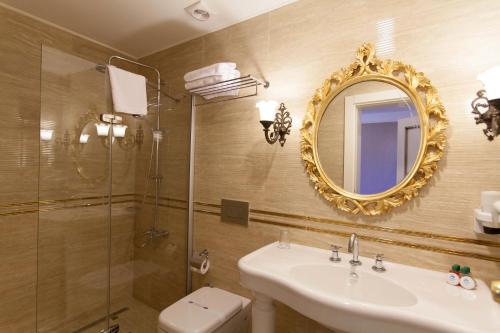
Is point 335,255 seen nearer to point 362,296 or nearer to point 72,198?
point 362,296

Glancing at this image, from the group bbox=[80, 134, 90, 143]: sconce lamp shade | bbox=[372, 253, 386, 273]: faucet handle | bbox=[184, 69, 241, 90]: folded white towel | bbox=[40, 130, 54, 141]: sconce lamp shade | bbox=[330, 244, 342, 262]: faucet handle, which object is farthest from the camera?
bbox=[184, 69, 241, 90]: folded white towel

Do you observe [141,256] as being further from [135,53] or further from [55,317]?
[135,53]

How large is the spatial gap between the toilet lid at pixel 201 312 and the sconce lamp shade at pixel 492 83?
1.61m

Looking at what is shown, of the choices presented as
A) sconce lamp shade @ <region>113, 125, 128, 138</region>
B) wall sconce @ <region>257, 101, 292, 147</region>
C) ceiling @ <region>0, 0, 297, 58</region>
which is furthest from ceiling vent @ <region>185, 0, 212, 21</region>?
sconce lamp shade @ <region>113, 125, 128, 138</region>

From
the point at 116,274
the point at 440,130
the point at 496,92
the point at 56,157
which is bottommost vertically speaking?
the point at 116,274

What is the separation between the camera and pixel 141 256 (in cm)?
203

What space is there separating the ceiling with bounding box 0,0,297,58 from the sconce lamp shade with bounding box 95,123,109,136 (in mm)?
803

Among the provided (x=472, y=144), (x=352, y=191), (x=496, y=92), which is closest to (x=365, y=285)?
(x=352, y=191)

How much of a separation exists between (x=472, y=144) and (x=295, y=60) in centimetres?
99

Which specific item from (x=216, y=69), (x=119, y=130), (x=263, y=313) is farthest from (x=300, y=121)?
(x=119, y=130)

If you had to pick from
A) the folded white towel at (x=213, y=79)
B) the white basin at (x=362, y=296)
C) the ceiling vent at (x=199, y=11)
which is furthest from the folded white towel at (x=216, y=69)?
the white basin at (x=362, y=296)

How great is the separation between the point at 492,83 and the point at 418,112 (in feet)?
0.99

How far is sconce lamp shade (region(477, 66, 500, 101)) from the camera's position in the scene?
94 cm

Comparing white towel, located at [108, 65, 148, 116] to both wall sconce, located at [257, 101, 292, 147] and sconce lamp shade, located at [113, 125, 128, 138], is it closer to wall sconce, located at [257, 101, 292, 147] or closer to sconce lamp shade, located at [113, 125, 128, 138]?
sconce lamp shade, located at [113, 125, 128, 138]
